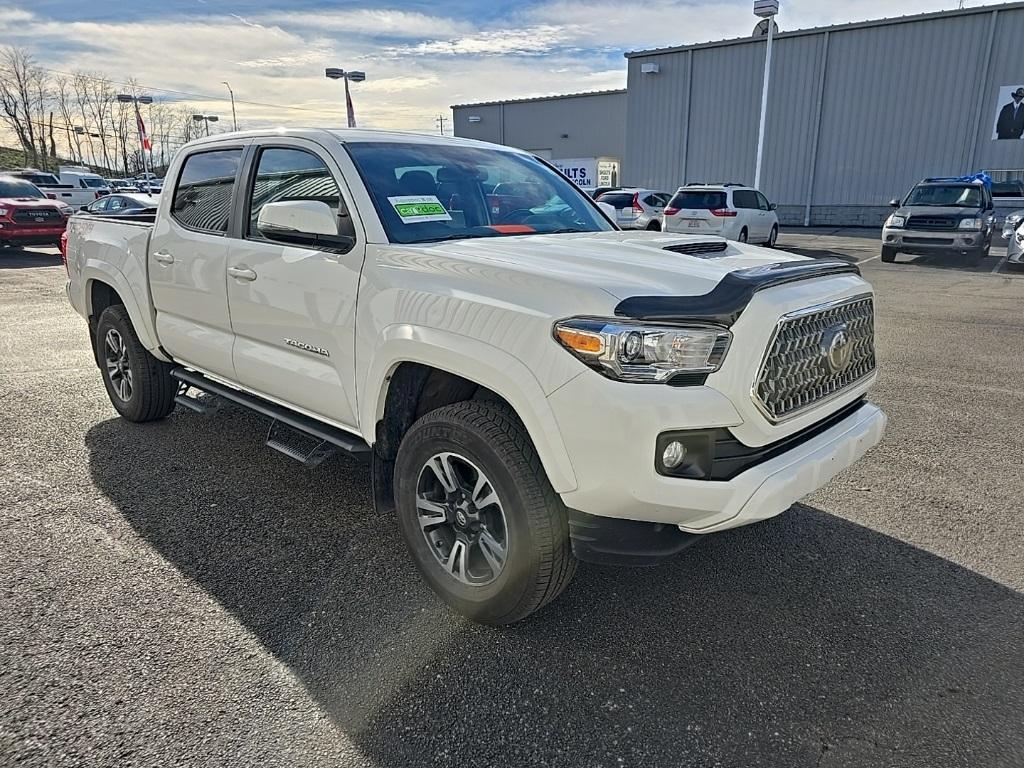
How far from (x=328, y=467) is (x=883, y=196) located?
95.1 feet

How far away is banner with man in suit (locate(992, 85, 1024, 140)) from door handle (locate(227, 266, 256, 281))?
97.1 feet

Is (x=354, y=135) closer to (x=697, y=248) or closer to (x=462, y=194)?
(x=462, y=194)

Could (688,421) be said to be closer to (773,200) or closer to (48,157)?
(773,200)

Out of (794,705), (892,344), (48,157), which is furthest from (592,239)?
(48,157)

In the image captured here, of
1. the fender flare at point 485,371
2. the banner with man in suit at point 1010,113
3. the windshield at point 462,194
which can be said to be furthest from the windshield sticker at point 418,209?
the banner with man in suit at point 1010,113

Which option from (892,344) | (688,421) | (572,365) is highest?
(572,365)

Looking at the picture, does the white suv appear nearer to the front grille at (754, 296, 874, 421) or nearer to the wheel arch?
the front grille at (754, 296, 874, 421)

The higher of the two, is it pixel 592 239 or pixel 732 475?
pixel 592 239

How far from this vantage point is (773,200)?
98.5ft

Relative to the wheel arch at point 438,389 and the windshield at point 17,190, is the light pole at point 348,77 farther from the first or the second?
the wheel arch at point 438,389

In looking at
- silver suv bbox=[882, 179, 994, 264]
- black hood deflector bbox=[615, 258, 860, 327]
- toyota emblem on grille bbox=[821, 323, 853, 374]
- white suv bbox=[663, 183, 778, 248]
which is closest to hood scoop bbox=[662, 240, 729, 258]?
black hood deflector bbox=[615, 258, 860, 327]

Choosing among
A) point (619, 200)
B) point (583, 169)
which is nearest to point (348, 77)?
point (619, 200)

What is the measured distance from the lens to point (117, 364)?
522 cm

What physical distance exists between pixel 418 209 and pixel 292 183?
810mm
